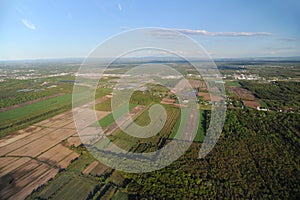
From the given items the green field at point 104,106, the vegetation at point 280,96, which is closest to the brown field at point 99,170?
the green field at point 104,106

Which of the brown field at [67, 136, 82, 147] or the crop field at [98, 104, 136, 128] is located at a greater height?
the crop field at [98, 104, 136, 128]

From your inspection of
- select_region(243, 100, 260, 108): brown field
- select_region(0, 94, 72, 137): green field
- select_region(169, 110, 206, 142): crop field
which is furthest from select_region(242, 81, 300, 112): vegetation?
select_region(0, 94, 72, 137): green field

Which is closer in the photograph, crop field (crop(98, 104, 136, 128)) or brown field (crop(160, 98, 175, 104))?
crop field (crop(98, 104, 136, 128))

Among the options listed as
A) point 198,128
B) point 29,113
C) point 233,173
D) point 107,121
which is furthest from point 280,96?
point 29,113

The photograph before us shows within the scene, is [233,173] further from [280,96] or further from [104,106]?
[280,96]

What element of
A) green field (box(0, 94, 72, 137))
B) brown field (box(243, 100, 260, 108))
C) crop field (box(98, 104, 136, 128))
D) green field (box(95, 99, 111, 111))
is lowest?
brown field (box(243, 100, 260, 108))

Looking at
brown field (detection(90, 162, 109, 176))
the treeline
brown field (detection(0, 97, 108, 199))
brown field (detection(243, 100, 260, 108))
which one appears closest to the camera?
the treeline

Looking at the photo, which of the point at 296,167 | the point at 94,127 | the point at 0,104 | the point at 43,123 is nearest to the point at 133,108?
the point at 94,127

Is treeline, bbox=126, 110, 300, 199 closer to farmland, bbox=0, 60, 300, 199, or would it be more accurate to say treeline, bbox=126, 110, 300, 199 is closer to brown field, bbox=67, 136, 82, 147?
farmland, bbox=0, 60, 300, 199
